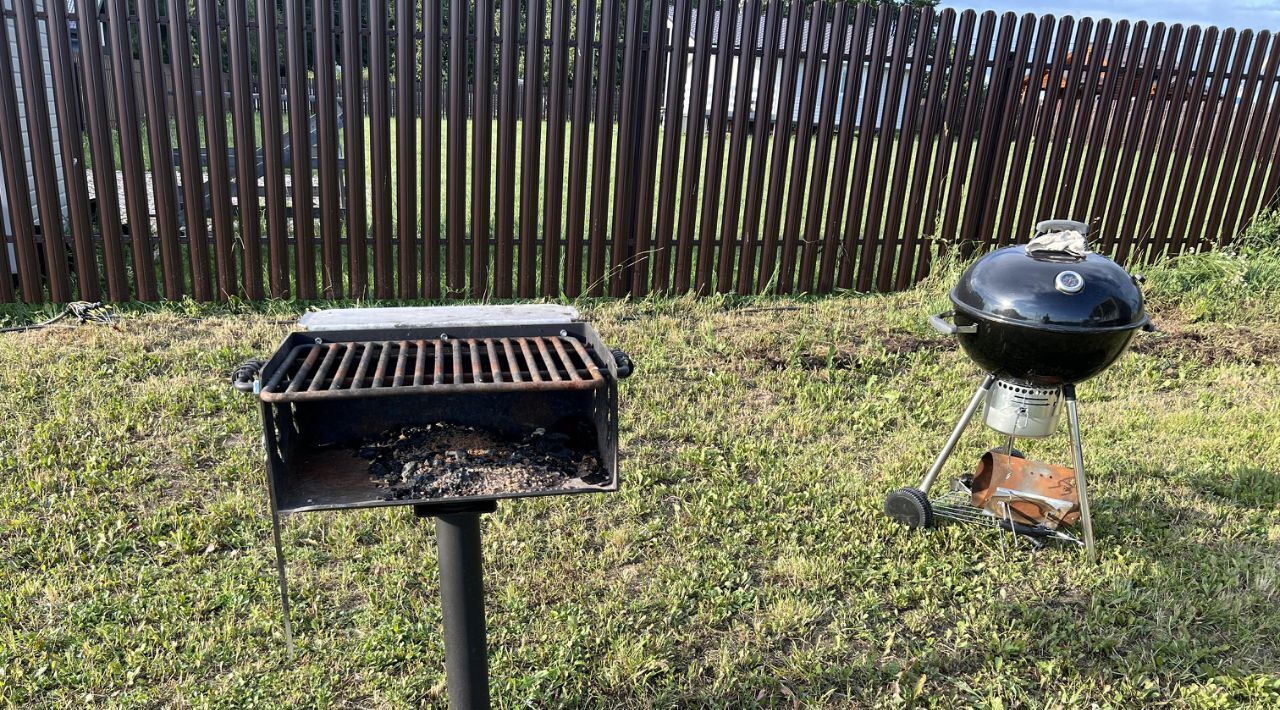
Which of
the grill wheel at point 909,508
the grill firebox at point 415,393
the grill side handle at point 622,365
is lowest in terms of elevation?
the grill wheel at point 909,508

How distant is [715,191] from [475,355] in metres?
4.32

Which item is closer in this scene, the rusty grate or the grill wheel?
the rusty grate

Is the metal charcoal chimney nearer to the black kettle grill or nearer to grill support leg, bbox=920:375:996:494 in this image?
the black kettle grill

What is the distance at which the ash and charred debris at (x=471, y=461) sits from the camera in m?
1.72

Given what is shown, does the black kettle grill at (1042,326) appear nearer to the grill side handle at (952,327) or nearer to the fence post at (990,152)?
the grill side handle at (952,327)

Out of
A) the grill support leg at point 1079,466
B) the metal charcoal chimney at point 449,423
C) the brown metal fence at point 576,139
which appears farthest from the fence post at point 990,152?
the metal charcoal chimney at point 449,423

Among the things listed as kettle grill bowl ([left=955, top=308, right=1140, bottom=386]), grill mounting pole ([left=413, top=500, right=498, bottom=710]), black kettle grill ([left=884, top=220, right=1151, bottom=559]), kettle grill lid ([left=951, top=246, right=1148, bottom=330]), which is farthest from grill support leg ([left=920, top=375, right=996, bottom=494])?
grill mounting pole ([left=413, top=500, right=498, bottom=710])

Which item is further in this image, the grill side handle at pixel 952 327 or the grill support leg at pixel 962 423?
the grill support leg at pixel 962 423

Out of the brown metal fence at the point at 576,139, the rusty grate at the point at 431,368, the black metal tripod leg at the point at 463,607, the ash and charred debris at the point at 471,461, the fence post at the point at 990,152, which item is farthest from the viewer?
the fence post at the point at 990,152

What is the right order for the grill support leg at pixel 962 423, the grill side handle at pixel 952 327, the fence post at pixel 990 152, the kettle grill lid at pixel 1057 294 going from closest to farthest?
1. the kettle grill lid at pixel 1057 294
2. the grill side handle at pixel 952 327
3. the grill support leg at pixel 962 423
4. the fence post at pixel 990 152

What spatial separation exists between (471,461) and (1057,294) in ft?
6.43

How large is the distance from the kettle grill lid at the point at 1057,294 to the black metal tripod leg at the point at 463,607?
1885 millimetres

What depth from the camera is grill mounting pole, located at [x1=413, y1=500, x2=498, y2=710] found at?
179cm

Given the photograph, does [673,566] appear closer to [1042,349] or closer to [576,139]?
[1042,349]
